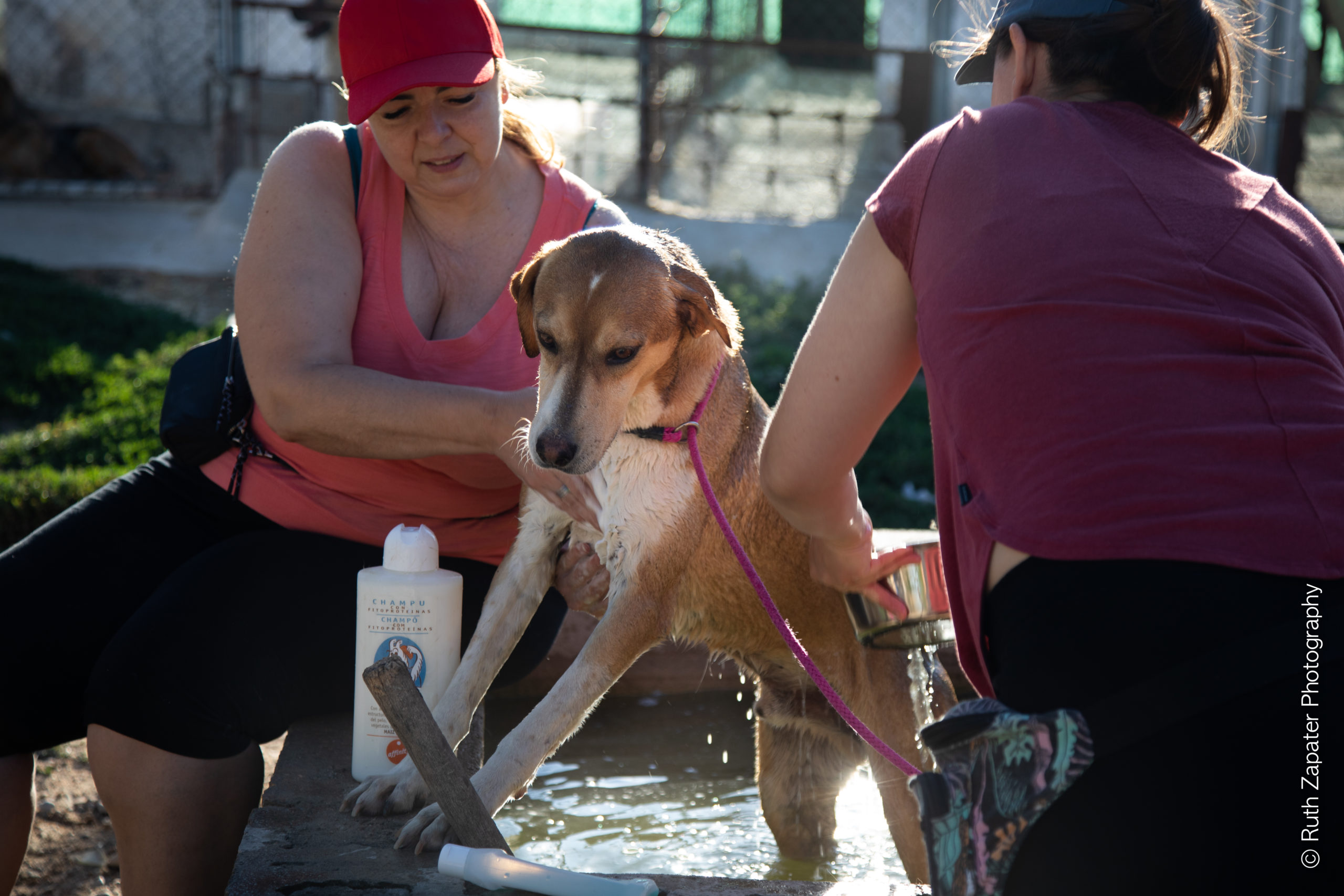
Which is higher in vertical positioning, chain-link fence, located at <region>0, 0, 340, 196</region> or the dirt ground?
chain-link fence, located at <region>0, 0, 340, 196</region>

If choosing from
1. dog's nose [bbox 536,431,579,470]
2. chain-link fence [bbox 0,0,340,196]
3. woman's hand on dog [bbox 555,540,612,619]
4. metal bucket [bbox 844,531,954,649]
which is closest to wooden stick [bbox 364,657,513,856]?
dog's nose [bbox 536,431,579,470]

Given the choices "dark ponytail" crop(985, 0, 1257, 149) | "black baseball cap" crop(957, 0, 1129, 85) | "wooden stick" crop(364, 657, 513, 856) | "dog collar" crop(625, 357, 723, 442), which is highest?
"black baseball cap" crop(957, 0, 1129, 85)

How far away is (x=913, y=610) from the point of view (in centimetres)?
223

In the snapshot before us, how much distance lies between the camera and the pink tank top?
2.67m

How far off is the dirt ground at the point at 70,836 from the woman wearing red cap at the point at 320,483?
46 centimetres

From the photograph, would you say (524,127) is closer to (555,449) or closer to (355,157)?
(355,157)

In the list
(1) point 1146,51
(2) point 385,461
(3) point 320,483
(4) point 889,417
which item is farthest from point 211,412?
(4) point 889,417

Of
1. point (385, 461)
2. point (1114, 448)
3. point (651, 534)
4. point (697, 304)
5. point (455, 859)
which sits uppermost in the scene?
point (697, 304)

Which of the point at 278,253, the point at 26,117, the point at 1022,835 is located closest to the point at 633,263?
the point at 278,253

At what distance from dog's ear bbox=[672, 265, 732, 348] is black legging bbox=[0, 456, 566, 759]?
2.64 feet

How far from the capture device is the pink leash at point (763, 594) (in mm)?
1987

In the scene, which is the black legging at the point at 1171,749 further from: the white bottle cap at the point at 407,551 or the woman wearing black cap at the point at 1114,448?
the white bottle cap at the point at 407,551

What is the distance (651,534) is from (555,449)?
14.1 inches

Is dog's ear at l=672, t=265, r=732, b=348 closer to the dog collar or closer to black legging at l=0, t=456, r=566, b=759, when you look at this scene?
the dog collar
